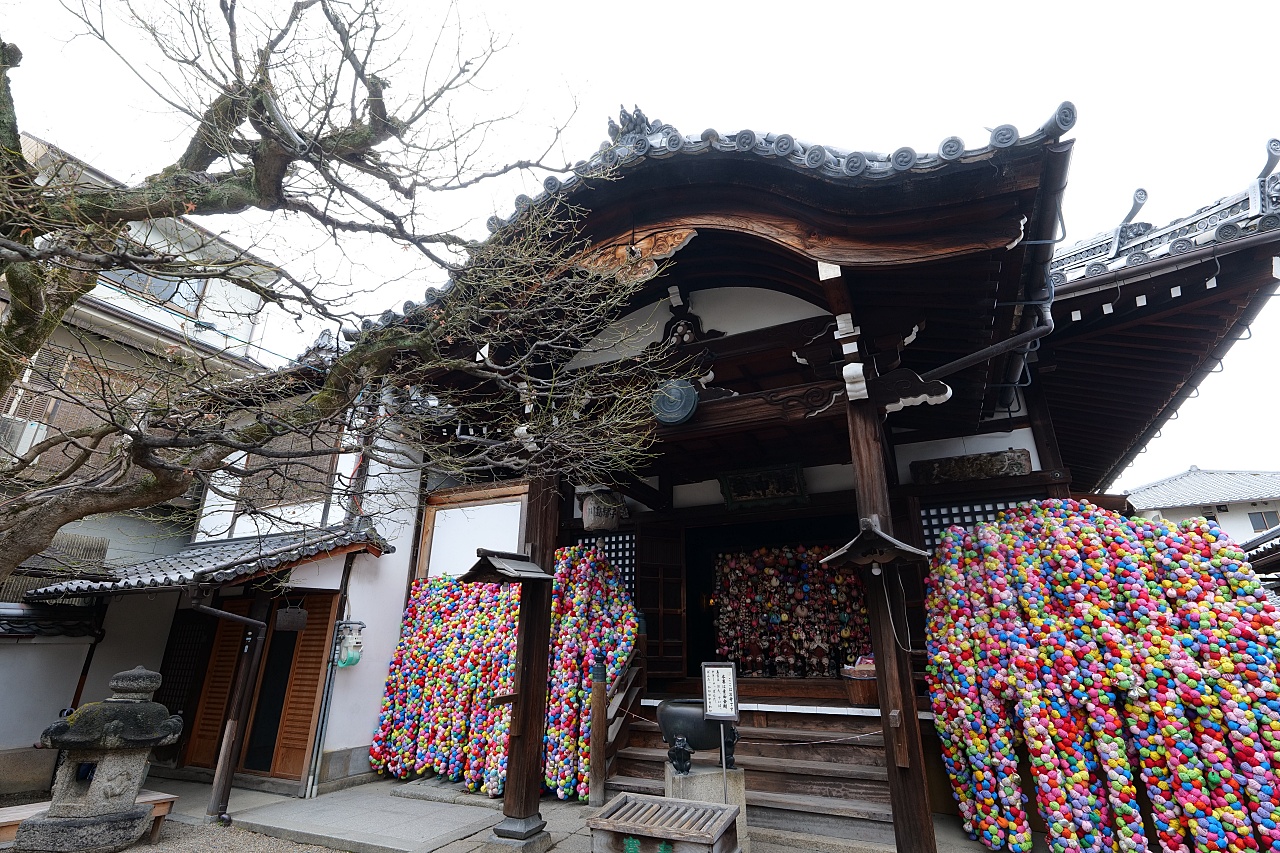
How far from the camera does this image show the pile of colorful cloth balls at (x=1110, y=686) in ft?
14.4

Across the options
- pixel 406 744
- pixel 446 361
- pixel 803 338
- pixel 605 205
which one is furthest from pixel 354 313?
pixel 406 744

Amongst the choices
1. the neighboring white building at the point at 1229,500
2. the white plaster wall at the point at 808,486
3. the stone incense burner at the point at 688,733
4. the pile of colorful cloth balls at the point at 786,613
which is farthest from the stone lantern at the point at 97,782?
the neighboring white building at the point at 1229,500

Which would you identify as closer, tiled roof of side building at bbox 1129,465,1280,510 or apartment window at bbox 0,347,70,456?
apartment window at bbox 0,347,70,456

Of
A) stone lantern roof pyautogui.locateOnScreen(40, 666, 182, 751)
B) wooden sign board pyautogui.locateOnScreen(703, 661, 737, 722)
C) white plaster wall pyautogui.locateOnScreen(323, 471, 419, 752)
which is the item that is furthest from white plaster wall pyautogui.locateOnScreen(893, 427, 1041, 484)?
stone lantern roof pyautogui.locateOnScreen(40, 666, 182, 751)

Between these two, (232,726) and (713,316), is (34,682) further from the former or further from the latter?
(713,316)

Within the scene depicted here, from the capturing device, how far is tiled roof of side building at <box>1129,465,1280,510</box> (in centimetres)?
3134

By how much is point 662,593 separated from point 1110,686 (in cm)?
544

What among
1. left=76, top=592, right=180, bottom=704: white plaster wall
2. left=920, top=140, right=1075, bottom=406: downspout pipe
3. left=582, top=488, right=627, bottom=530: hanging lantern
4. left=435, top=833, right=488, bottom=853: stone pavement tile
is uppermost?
left=920, top=140, right=1075, bottom=406: downspout pipe

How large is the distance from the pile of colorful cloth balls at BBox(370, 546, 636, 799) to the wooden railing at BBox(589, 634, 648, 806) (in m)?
0.18

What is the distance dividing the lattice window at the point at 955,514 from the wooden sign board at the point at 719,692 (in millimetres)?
3586

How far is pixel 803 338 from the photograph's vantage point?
6.27m

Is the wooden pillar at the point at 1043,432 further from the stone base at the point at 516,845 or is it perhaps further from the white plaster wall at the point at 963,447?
the stone base at the point at 516,845

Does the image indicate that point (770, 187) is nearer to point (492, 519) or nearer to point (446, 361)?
point (446, 361)

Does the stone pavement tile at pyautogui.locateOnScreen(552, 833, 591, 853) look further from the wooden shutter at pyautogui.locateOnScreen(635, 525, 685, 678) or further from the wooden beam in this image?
the wooden beam
